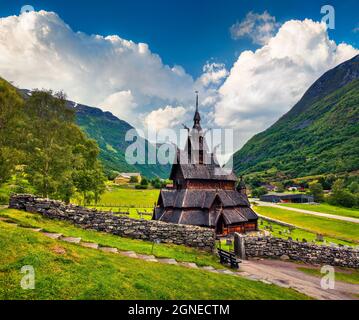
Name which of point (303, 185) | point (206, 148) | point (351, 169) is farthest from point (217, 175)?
point (351, 169)

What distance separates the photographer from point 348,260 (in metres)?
26.8

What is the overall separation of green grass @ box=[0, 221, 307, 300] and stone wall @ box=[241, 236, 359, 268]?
12.3 metres

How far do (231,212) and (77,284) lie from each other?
128 ft

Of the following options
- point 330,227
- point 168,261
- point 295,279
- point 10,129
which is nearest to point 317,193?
point 330,227

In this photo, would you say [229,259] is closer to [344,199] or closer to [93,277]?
[93,277]

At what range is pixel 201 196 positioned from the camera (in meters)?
44.8

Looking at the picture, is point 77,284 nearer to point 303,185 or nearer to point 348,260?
point 348,260

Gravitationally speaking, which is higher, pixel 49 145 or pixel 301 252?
pixel 49 145

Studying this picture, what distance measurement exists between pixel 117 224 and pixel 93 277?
1169cm

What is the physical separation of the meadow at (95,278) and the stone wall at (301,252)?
1185cm

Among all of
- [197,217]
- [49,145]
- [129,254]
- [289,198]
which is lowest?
[289,198]

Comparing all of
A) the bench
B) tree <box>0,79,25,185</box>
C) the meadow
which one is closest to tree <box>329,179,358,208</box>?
the bench

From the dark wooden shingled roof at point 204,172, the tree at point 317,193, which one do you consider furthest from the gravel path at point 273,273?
the tree at point 317,193

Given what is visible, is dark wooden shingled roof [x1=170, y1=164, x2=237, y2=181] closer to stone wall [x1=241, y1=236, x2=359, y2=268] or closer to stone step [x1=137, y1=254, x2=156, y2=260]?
stone wall [x1=241, y1=236, x2=359, y2=268]
